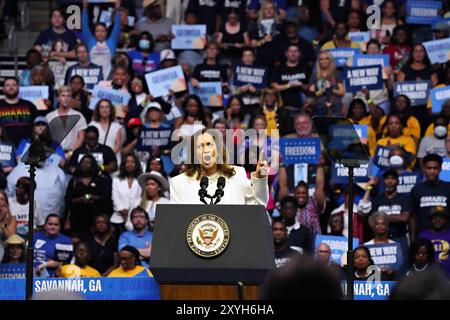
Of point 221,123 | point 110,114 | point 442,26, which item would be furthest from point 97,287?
point 442,26

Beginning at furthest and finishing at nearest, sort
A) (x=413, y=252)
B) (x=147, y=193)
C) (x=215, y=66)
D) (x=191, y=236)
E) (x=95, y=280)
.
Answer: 1. (x=215, y=66)
2. (x=147, y=193)
3. (x=413, y=252)
4. (x=95, y=280)
5. (x=191, y=236)

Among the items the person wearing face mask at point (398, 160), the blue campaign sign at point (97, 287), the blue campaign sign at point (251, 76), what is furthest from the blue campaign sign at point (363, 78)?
the blue campaign sign at point (97, 287)

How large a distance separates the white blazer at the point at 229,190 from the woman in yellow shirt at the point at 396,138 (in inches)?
233

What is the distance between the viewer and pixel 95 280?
8.45 meters

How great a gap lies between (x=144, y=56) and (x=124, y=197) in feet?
10.4

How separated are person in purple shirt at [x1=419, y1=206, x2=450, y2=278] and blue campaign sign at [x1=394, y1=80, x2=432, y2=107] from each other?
2294mm

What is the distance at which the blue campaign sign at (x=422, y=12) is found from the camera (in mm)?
15961

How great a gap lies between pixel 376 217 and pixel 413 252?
68 centimetres

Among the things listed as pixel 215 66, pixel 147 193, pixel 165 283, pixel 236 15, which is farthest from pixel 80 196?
pixel 165 283

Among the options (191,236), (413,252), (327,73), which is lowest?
(413,252)

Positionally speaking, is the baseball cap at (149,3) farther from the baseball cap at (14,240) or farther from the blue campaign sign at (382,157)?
the baseball cap at (14,240)

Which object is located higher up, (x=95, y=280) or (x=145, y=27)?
(x=145, y=27)

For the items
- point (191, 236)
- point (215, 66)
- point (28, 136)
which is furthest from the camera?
point (215, 66)

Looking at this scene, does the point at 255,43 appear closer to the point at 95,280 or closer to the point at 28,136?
the point at 28,136
